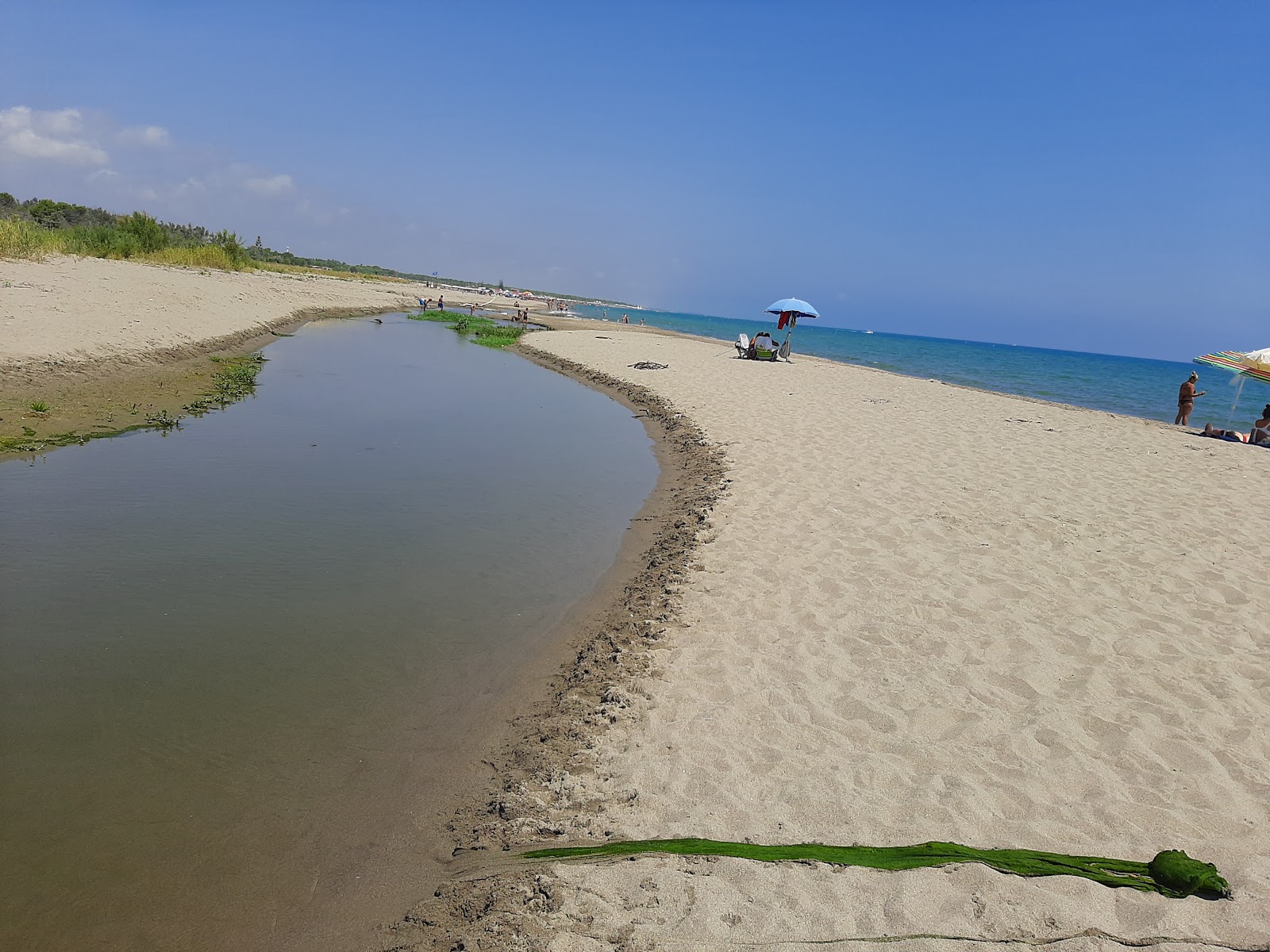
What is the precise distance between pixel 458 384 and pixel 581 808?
17136 mm

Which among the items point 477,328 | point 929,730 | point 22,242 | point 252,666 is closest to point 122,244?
point 22,242

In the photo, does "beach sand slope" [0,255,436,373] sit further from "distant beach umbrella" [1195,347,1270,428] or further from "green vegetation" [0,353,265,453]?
"distant beach umbrella" [1195,347,1270,428]

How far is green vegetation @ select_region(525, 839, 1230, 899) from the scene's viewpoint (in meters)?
2.92

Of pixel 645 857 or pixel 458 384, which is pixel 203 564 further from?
pixel 458 384

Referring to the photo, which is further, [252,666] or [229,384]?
[229,384]

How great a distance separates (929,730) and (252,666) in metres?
4.50

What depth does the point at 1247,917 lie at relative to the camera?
2.75 meters

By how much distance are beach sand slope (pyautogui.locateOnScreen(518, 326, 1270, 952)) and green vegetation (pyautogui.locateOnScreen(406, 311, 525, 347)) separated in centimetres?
2604

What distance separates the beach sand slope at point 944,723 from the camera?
286 centimetres

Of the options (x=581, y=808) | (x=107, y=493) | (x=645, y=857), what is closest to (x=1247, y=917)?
(x=645, y=857)

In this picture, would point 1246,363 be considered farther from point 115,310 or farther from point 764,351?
point 115,310

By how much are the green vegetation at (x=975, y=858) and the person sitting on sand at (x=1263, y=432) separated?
18.2 meters

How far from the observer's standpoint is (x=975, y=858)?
3.10 m

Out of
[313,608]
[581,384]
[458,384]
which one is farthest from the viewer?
[581,384]
